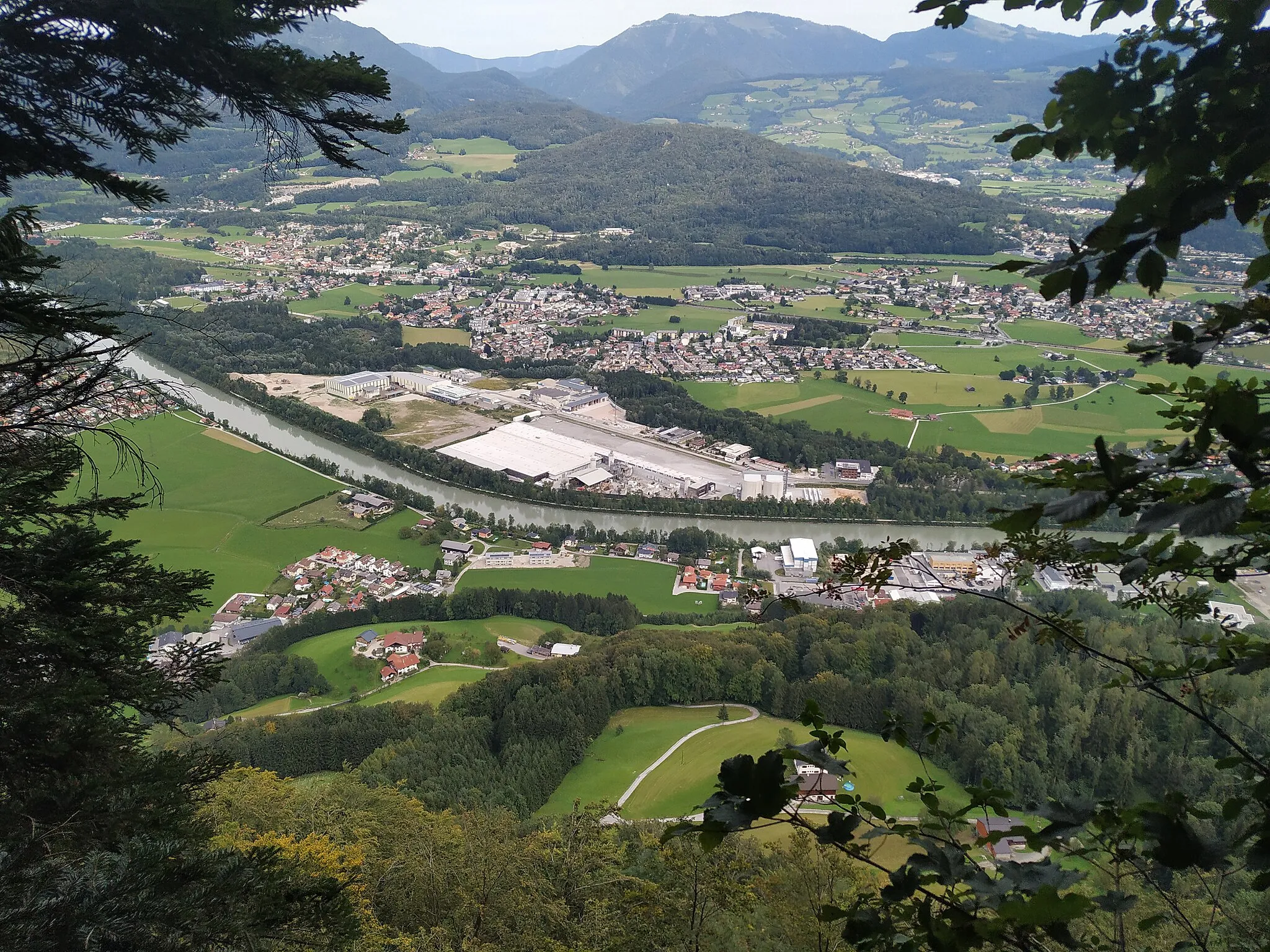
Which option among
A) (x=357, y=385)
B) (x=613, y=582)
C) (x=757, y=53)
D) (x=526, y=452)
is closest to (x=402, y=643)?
(x=613, y=582)

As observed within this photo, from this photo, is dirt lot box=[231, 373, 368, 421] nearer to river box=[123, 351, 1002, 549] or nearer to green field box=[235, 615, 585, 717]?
river box=[123, 351, 1002, 549]

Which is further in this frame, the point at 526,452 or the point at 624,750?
the point at 526,452

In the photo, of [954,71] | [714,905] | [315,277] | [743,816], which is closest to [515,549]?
[714,905]

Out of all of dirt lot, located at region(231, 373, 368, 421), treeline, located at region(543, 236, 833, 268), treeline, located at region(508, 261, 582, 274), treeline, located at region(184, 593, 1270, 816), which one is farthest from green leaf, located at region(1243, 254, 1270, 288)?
treeline, located at region(543, 236, 833, 268)

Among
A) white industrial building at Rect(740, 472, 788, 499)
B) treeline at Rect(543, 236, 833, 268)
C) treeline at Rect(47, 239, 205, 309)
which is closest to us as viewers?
white industrial building at Rect(740, 472, 788, 499)

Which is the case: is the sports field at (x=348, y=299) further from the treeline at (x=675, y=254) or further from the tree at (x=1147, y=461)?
the tree at (x=1147, y=461)

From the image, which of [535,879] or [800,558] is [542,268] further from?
[535,879]

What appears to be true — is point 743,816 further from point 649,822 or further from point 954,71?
point 954,71
